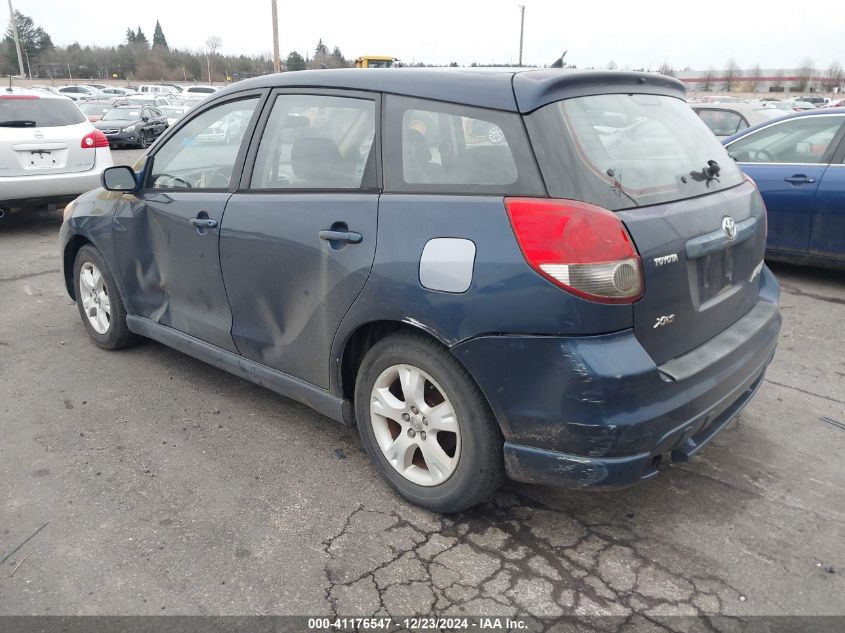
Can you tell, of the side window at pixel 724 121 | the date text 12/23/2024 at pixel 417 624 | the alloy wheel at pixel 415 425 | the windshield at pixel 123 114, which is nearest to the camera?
the date text 12/23/2024 at pixel 417 624

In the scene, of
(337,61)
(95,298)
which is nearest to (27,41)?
(337,61)

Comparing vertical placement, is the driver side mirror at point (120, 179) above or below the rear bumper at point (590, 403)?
above

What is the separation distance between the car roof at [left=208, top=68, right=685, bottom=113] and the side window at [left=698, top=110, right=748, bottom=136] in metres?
7.65

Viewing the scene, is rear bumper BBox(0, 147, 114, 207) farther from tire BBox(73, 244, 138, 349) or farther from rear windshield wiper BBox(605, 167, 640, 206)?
rear windshield wiper BBox(605, 167, 640, 206)

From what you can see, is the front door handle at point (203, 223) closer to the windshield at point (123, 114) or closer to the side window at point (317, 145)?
the side window at point (317, 145)

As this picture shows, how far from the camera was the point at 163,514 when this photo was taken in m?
2.91

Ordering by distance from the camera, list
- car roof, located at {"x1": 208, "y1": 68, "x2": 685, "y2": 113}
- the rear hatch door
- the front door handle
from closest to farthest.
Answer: the rear hatch door, car roof, located at {"x1": 208, "y1": 68, "x2": 685, "y2": 113}, the front door handle

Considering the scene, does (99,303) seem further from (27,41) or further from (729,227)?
(27,41)

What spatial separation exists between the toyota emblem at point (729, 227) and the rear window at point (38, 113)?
847cm

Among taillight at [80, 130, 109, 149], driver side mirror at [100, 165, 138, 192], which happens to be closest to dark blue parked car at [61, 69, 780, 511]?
driver side mirror at [100, 165, 138, 192]

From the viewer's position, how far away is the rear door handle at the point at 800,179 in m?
6.00

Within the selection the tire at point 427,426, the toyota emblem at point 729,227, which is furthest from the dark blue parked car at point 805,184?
the tire at point 427,426

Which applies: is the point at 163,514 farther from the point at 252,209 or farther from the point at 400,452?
the point at 252,209

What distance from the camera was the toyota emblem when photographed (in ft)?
9.12
